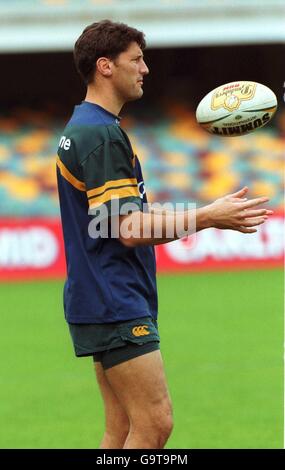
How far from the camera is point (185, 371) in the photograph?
8812 mm

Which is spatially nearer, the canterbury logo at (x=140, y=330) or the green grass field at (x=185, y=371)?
the canterbury logo at (x=140, y=330)

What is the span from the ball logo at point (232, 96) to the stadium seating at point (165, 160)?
17.0 metres

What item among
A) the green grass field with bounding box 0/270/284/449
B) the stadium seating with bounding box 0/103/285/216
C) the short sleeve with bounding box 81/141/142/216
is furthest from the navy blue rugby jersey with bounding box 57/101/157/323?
the stadium seating with bounding box 0/103/285/216

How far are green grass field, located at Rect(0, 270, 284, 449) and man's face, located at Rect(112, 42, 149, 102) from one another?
2.65 m

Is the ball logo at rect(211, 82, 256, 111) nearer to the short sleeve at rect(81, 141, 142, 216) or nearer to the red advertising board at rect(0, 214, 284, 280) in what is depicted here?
the short sleeve at rect(81, 141, 142, 216)

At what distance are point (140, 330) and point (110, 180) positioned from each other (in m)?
0.67

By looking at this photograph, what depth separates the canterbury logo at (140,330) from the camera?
4160 mm

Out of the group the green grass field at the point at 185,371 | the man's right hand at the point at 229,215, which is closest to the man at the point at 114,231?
the man's right hand at the point at 229,215

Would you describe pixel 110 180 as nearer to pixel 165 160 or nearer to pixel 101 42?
pixel 101 42

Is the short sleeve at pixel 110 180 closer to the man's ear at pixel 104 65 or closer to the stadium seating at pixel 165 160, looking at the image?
the man's ear at pixel 104 65

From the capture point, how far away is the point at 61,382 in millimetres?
8438

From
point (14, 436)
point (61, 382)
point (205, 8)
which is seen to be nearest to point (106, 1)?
point (205, 8)

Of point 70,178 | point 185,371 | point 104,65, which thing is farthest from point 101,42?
point 185,371

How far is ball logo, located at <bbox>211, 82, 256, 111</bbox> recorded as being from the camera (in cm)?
471
